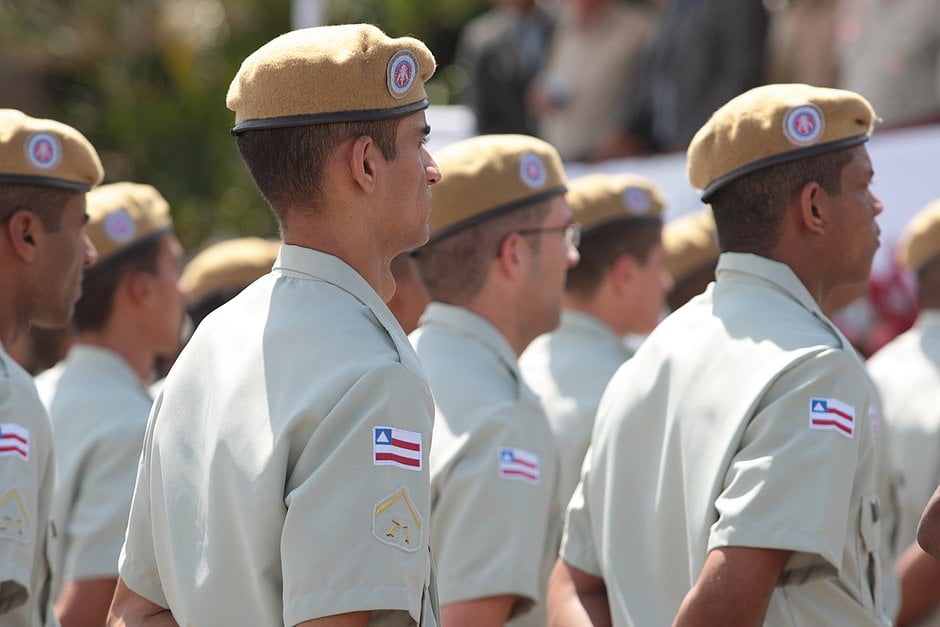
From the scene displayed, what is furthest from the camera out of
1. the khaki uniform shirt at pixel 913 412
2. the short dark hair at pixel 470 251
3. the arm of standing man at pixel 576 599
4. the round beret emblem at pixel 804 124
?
the khaki uniform shirt at pixel 913 412

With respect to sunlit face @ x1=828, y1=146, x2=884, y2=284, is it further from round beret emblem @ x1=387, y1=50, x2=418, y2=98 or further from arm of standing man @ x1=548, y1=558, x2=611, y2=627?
round beret emblem @ x1=387, y1=50, x2=418, y2=98

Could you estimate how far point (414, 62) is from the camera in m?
2.54

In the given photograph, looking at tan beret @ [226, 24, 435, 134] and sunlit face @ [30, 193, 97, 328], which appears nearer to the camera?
tan beret @ [226, 24, 435, 134]

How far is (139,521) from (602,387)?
2309 mm

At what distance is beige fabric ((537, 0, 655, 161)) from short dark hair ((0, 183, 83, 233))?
5.83 meters

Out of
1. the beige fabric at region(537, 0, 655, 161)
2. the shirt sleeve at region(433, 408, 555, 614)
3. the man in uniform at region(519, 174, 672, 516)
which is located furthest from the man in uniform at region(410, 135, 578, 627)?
the beige fabric at region(537, 0, 655, 161)

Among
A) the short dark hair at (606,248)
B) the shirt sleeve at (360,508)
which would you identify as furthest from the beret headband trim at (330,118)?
the short dark hair at (606,248)

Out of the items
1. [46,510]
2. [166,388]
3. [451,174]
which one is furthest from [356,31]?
[451,174]

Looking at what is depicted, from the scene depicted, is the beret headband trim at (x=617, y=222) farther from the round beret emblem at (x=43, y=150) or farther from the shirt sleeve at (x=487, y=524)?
the round beret emblem at (x=43, y=150)

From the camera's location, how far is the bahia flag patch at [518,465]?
364 cm

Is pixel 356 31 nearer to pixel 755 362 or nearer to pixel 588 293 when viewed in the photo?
pixel 755 362

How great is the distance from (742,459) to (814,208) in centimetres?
66

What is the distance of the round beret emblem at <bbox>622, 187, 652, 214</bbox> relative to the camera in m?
5.16

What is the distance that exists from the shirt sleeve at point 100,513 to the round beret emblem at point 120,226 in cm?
84
